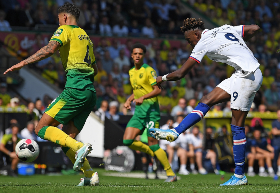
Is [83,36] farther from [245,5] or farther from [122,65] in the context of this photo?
[245,5]

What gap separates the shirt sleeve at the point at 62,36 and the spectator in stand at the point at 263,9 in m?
20.5

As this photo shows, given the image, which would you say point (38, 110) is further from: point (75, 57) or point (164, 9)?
point (164, 9)

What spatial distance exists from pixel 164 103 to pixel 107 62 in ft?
9.06

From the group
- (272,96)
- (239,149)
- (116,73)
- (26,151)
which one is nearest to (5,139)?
(26,151)

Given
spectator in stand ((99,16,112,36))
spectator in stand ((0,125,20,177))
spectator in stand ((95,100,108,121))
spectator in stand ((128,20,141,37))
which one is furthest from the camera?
spectator in stand ((128,20,141,37))

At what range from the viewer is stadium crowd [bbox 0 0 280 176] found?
49.2 ft

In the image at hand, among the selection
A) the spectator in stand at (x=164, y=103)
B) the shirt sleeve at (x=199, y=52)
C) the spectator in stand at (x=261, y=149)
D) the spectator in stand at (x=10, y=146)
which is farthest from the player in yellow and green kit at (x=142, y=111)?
the spectator in stand at (x=164, y=103)

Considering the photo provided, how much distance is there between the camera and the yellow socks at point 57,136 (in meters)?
6.67

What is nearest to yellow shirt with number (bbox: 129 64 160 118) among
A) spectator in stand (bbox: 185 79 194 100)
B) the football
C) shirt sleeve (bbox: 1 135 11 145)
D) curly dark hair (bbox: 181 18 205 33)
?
curly dark hair (bbox: 181 18 205 33)

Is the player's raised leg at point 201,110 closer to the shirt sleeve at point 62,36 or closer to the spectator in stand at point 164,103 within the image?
the shirt sleeve at point 62,36

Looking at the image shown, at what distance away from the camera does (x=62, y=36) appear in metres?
6.86

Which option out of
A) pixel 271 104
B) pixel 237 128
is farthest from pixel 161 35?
pixel 237 128

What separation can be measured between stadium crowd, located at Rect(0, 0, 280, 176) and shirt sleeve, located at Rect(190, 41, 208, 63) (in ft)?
22.7

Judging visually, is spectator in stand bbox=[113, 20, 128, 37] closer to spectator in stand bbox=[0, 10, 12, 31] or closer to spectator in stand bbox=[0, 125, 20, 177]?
spectator in stand bbox=[0, 10, 12, 31]
